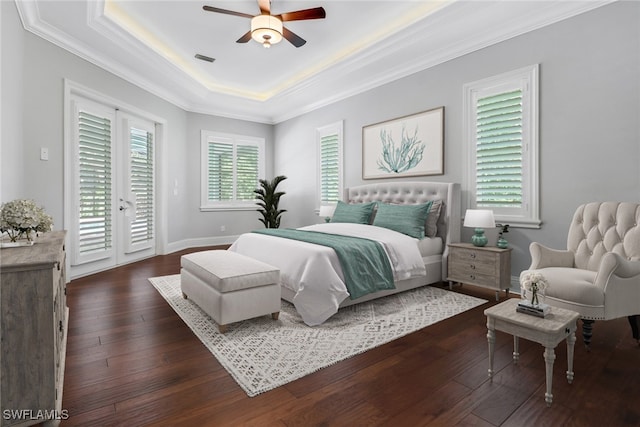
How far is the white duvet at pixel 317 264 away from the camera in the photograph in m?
2.87

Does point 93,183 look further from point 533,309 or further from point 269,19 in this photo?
point 533,309

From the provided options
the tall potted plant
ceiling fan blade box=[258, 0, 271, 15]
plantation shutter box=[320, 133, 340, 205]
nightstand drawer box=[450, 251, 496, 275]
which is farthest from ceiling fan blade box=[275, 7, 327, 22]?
the tall potted plant

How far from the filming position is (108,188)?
16.0 feet

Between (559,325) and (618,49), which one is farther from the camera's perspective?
(618,49)

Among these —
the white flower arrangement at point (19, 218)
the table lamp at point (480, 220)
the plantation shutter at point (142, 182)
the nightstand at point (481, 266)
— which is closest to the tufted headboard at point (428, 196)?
the nightstand at point (481, 266)

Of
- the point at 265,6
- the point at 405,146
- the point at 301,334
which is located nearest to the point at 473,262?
the point at 405,146

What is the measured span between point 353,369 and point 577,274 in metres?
1.86

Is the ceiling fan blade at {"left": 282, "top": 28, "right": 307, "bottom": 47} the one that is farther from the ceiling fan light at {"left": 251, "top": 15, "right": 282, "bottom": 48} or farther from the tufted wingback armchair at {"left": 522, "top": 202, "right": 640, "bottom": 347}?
the tufted wingback armchair at {"left": 522, "top": 202, "right": 640, "bottom": 347}

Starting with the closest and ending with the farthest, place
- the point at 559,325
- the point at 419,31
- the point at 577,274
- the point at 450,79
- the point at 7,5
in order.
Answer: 1. the point at 559,325
2. the point at 577,274
3. the point at 7,5
4. the point at 419,31
5. the point at 450,79

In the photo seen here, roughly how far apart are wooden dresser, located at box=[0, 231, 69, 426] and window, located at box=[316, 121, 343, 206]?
4923 millimetres

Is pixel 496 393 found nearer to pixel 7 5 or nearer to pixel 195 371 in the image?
pixel 195 371

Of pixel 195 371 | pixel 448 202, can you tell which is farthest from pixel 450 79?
pixel 195 371

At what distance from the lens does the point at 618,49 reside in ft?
10.1

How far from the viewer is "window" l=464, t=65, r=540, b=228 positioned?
362 cm
